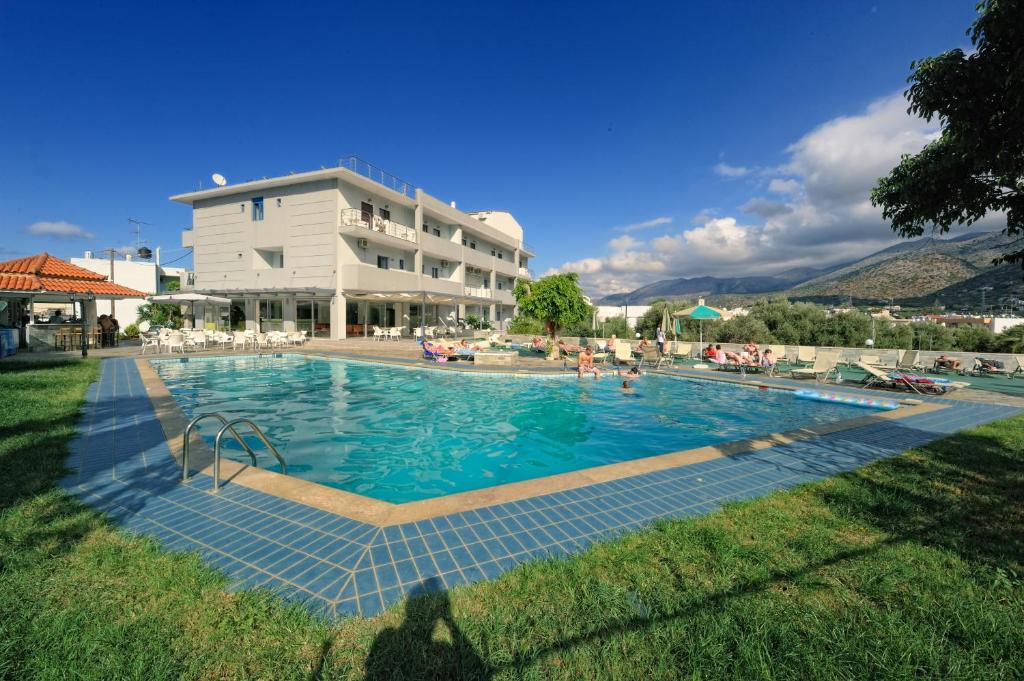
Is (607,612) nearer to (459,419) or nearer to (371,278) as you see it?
(459,419)

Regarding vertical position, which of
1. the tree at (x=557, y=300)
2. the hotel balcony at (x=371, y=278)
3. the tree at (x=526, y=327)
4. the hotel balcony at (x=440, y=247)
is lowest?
the tree at (x=526, y=327)

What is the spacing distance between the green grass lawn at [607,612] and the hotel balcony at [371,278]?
68.5 ft

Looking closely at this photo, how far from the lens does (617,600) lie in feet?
8.14

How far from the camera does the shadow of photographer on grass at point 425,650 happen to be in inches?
77.5

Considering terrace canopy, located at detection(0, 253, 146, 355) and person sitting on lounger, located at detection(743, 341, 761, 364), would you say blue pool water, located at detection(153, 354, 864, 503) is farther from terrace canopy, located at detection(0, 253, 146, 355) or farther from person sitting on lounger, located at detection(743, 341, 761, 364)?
person sitting on lounger, located at detection(743, 341, 761, 364)

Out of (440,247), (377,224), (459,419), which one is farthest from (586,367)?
(440,247)

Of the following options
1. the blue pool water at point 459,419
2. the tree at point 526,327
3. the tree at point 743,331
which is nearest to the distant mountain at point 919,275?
the tree at point 743,331

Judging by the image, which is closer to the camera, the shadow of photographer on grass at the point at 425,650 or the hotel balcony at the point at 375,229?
the shadow of photographer on grass at the point at 425,650

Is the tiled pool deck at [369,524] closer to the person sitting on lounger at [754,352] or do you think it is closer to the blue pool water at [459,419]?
the blue pool water at [459,419]

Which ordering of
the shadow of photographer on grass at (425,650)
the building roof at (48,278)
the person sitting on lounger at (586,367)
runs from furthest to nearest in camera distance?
the person sitting on lounger at (586,367), the building roof at (48,278), the shadow of photographer on grass at (425,650)

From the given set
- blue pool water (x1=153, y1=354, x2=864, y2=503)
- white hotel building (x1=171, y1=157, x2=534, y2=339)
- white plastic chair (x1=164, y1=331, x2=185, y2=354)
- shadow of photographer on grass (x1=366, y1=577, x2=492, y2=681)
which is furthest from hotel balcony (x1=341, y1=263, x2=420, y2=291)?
shadow of photographer on grass (x1=366, y1=577, x2=492, y2=681)

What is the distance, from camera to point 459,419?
887cm

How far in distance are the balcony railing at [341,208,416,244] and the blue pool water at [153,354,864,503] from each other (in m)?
12.1

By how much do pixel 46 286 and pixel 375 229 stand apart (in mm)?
14602
